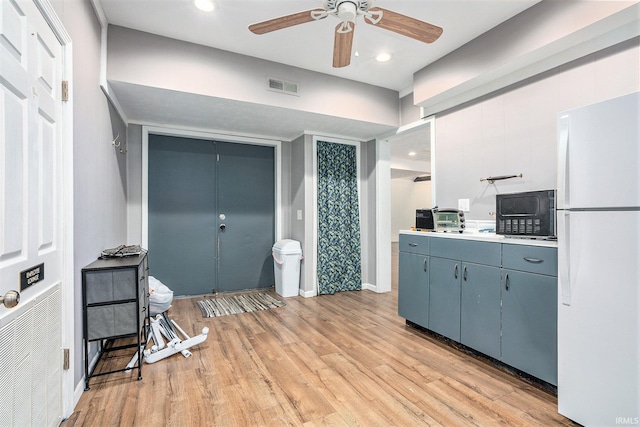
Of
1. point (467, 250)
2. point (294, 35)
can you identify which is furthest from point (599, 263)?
point (294, 35)

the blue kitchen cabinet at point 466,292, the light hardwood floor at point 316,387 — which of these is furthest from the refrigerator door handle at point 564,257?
the light hardwood floor at point 316,387

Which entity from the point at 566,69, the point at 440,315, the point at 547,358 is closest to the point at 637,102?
the point at 566,69

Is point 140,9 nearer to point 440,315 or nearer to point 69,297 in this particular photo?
point 69,297

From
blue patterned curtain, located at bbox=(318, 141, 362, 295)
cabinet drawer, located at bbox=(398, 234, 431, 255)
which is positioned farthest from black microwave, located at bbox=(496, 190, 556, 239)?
blue patterned curtain, located at bbox=(318, 141, 362, 295)

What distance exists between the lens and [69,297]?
176 centimetres

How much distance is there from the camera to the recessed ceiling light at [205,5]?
226 centimetres

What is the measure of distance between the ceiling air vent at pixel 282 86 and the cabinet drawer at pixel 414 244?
1.95 m

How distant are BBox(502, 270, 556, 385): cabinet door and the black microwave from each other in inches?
11.6

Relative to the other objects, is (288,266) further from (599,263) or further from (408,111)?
(599,263)

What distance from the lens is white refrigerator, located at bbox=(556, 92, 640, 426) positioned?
1471mm

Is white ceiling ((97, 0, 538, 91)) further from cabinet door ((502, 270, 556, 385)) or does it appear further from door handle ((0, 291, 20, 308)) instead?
door handle ((0, 291, 20, 308))

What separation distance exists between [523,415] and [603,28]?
252 cm

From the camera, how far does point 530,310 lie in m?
2.03

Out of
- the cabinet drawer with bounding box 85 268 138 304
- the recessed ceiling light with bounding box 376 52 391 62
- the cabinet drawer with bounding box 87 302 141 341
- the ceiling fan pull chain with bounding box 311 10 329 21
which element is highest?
the recessed ceiling light with bounding box 376 52 391 62
